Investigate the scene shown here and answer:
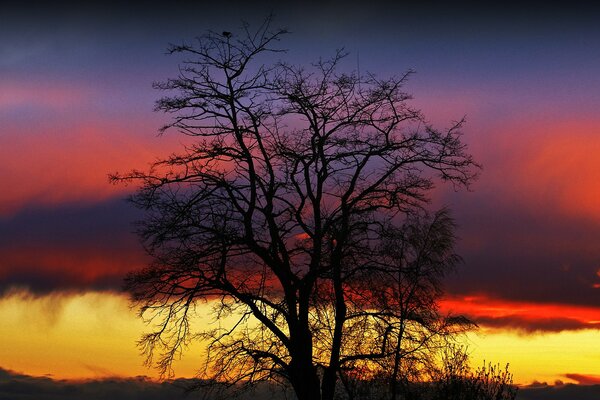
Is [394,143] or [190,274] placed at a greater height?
[394,143]

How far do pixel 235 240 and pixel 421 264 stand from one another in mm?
8011

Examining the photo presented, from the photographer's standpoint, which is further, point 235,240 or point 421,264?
point 421,264

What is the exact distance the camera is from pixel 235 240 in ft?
76.5

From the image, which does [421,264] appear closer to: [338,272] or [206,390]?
[338,272]

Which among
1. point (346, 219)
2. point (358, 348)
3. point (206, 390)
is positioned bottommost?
point (206, 390)

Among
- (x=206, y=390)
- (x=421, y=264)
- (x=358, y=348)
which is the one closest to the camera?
(x=206, y=390)

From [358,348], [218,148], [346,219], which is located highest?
[218,148]

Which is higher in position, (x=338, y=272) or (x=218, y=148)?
(x=218, y=148)

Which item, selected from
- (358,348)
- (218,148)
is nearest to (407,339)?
(358,348)

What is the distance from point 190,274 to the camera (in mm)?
23281

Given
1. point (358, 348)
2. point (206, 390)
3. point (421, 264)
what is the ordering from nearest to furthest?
point (206, 390) → point (358, 348) → point (421, 264)

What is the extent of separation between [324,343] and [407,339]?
2699 millimetres

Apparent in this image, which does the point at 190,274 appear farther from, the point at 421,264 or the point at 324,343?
the point at 421,264

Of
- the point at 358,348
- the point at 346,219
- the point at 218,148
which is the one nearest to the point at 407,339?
the point at 358,348
